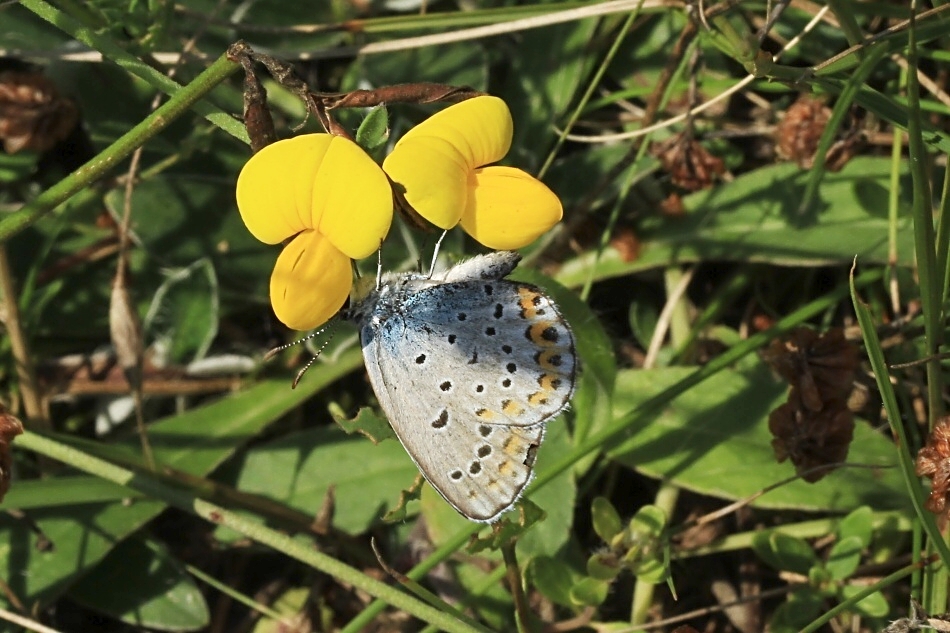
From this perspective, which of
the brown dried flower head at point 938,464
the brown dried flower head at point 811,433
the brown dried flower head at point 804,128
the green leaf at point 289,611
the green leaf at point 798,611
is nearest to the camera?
the brown dried flower head at point 938,464

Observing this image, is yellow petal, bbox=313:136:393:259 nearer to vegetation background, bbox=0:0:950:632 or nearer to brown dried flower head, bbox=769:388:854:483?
vegetation background, bbox=0:0:950:632

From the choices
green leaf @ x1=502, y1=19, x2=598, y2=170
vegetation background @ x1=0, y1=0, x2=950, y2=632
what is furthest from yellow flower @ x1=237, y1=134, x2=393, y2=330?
green leaf @ x1=502, y1=19, x2=598, y2=170

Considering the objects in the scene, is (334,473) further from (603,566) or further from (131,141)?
(131,141)

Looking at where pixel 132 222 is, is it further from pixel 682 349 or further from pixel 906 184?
pixel 906 184

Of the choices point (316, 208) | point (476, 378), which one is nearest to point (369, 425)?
point (476, 378)

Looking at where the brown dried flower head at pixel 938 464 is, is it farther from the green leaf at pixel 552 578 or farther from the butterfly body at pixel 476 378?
the green leaf at pixel 552 578

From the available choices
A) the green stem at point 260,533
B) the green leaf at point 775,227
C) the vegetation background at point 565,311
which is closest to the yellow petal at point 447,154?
the vegetation background at point 565,311
